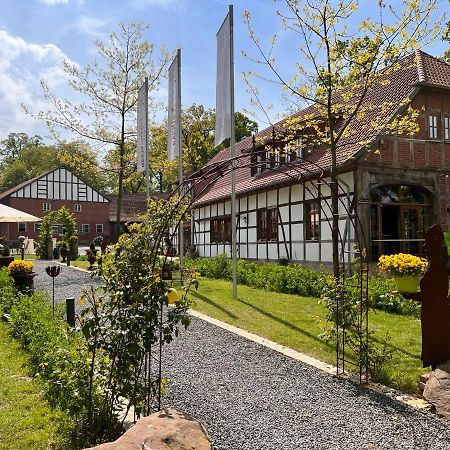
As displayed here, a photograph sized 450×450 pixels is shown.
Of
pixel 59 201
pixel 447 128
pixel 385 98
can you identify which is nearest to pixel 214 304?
pixel 385 98

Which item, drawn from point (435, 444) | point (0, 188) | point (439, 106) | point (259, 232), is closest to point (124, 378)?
point (435, 444)

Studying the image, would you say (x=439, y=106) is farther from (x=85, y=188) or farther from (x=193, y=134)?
(x=85, y=188)

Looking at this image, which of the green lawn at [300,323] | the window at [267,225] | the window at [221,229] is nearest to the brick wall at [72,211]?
the window at [221,229]

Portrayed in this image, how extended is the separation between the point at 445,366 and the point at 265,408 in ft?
5.96

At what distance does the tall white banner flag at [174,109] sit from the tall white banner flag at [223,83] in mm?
2892

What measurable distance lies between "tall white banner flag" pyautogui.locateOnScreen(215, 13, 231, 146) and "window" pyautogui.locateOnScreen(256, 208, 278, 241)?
7.66m

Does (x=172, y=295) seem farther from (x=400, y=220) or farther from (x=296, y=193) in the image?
(x=296, y=193)

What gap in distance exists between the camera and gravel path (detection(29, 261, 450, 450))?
366 cm

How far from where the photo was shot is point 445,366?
15.2 ft

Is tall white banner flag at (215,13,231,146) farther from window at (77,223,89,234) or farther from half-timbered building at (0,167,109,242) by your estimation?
window at (77,223,89,234)

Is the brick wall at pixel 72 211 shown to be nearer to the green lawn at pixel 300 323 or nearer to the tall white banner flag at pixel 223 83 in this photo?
the tall white banner flag at pixel 223 83

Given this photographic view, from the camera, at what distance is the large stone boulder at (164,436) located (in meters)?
2.67

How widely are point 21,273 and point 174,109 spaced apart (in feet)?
22.4

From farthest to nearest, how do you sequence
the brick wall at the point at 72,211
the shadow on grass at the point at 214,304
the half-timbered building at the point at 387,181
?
the brick wall at the point at 72,211
the half-timbered building at the point at 387,181
the shadow on grass at the point at 214,304
